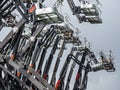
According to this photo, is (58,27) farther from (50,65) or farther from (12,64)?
(12,64)

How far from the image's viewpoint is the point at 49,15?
95.9 feet

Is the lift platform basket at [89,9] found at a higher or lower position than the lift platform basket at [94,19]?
higher

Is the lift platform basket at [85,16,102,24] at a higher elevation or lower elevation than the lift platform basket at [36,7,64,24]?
lower

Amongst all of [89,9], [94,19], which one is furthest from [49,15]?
[94,19]

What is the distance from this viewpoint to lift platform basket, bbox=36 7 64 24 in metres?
28.9

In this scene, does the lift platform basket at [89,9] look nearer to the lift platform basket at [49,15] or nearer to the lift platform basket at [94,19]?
the lift platform basket at [94,19]

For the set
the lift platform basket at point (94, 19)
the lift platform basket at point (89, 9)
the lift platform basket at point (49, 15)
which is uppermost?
the lift platform basket at point (49, 15)

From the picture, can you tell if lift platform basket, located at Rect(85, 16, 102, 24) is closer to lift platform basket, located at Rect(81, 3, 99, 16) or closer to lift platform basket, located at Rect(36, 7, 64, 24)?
lift platform basket, located at Rect(81, 3, 99, 16)

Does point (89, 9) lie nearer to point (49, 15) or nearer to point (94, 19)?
point (94, 19)

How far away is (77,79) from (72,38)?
14.1ft

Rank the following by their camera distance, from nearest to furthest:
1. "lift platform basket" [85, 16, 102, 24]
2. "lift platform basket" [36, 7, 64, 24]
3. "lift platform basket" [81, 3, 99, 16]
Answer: "lift platform basket" [36, 7, 64, 24] → "lift platform basket" [81, 3, 99, 16] → "lift platform basket" [85, 16, 102, 24]

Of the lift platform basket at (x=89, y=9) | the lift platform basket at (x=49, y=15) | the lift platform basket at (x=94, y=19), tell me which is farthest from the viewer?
the lift platform basket at (x=94, y=19)

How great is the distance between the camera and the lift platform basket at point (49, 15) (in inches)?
1140

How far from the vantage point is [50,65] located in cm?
3991
